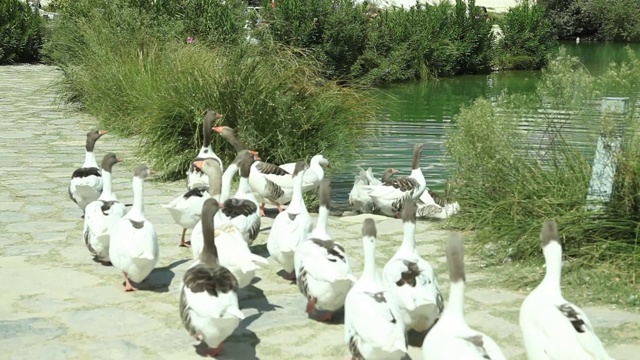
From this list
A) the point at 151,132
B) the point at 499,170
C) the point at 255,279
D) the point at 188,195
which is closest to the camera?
the point at 255,279

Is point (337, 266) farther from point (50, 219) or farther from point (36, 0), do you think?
point (36, 0)

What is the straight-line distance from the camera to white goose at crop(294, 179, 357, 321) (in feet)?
15.9

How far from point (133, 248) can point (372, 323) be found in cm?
196

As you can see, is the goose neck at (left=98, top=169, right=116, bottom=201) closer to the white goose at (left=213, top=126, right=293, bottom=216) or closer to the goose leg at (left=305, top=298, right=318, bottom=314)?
the white goose at (left=213, top=126, right=293, bottom=216)

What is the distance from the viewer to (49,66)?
23500mm

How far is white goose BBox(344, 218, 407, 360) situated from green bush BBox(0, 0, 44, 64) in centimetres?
2163

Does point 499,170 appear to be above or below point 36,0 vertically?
below

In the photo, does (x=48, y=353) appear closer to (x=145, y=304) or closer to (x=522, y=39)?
(x=145, y=304)

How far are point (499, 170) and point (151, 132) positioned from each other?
14.2 ft

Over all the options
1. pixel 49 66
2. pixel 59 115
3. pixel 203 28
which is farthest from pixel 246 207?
pixel 49 66

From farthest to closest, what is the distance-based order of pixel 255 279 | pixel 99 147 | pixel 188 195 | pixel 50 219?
pixel 99 147 → pixel 50 219 → pixel 188 195 → pixel 255 279

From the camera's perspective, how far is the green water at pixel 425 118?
10497mm

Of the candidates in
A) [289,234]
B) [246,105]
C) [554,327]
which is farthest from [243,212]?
[246,105]

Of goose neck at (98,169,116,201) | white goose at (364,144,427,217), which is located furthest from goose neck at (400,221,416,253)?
white goose at (364,144,427,217)
